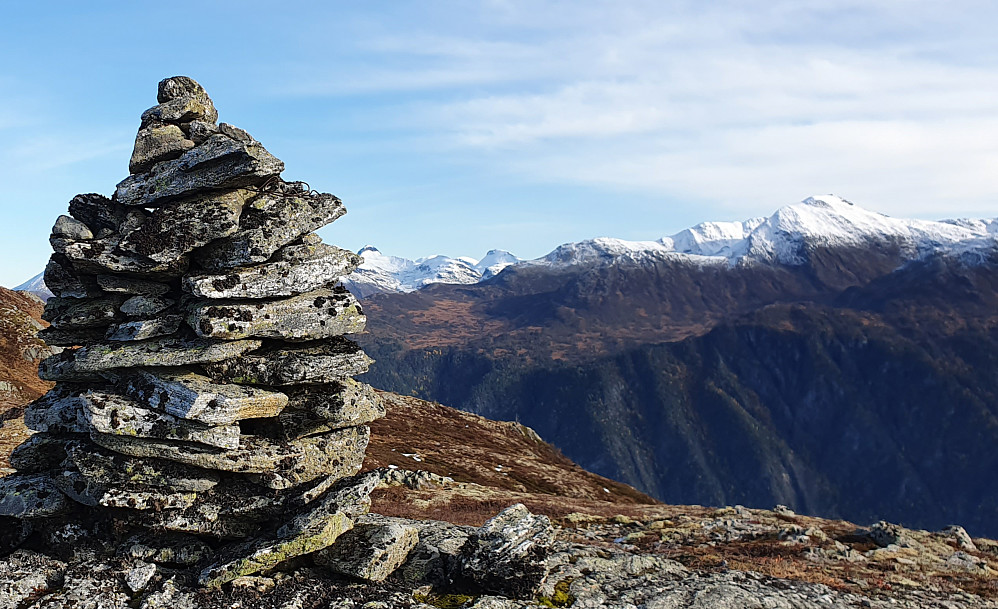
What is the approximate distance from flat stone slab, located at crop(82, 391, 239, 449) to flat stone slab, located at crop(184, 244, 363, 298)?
12.4 feet

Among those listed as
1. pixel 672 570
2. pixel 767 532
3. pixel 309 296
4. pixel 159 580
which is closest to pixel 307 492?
pixel 159 580

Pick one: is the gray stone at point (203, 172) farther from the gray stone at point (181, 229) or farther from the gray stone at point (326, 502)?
the gray stone at point (326, 502)

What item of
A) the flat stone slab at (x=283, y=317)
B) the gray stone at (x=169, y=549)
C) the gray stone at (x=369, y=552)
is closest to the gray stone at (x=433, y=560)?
the gray stone at (x=369, y=552)

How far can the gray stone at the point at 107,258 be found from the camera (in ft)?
63.8

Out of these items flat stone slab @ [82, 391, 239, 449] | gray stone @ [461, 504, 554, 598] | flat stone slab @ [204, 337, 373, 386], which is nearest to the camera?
flat stone slab @ [82, 391, 239, 449]

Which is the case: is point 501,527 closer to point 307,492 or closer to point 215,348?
point 307,492

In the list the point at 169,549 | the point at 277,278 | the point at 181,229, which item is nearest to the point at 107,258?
the point at 181,229

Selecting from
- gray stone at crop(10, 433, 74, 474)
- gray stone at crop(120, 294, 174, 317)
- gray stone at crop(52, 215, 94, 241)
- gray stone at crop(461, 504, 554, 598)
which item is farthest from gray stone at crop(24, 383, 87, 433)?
gray stone at crop(461, 504, 554, 598)

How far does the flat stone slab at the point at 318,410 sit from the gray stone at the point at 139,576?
16.9ft

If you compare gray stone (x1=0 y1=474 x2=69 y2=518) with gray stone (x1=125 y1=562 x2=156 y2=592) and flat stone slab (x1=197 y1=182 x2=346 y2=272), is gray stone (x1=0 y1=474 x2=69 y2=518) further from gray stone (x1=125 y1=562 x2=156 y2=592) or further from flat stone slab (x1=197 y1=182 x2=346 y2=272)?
flat stone slab (x1=197 y1=182 x2=346 y2=272)

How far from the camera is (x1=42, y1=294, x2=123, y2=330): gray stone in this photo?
68.1 feet

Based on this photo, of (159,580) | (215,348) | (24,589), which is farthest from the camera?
(215,348)

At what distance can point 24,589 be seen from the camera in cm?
1678

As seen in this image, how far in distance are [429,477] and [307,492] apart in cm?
3478
